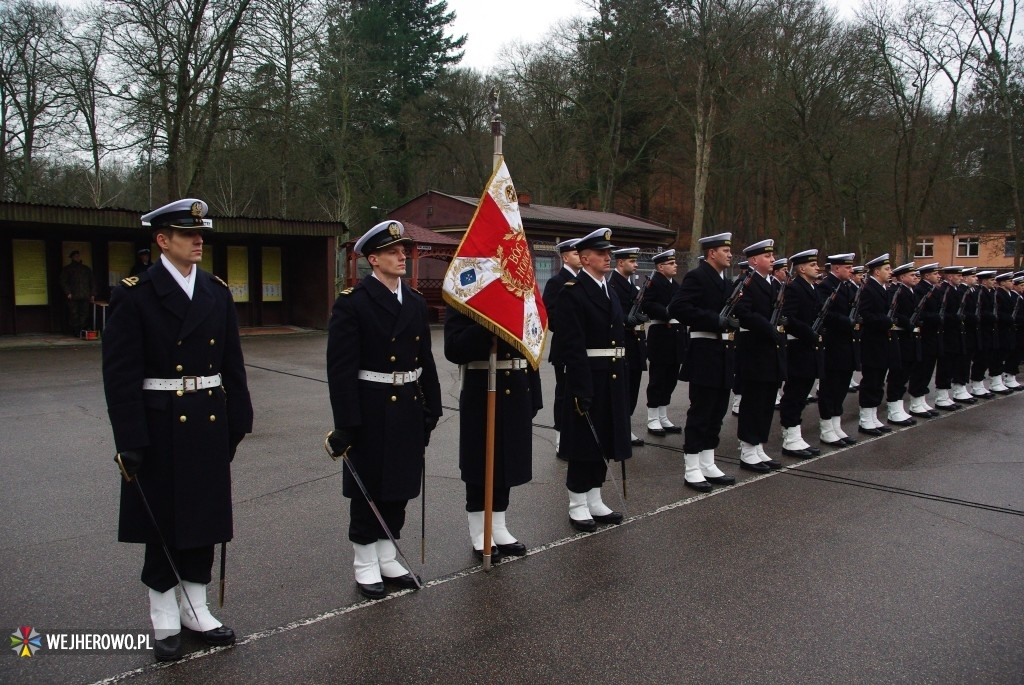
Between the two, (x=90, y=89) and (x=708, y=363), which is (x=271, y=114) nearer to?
(x=90, y=89)

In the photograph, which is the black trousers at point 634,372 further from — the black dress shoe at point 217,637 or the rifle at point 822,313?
the black dress shoe at point 217,637

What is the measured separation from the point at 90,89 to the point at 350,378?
70.5 ft

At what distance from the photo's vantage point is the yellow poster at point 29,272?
1583 centimetres

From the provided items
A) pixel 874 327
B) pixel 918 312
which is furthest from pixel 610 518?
pixel 918 312

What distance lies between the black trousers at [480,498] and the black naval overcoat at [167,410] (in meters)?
1.64

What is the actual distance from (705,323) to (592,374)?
5.07ft

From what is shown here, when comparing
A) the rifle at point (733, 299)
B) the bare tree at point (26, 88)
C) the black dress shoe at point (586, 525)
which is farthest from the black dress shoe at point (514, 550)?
the bare tree at point (26, 88)

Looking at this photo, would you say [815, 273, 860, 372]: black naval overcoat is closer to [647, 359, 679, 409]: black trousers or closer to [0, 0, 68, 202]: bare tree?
[647, 359, 679, 409]: black trousers

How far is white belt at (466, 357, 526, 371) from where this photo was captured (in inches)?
187

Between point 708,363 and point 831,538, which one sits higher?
point 708,363

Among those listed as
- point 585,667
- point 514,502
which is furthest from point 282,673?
point 514,502

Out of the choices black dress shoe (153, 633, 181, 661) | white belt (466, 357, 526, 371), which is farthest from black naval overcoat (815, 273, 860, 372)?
black dress shoe (153, 633, 181, 661)

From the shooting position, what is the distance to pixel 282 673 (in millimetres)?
3291

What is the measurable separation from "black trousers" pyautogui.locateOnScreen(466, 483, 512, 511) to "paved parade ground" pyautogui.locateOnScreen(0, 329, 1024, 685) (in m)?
0.30
